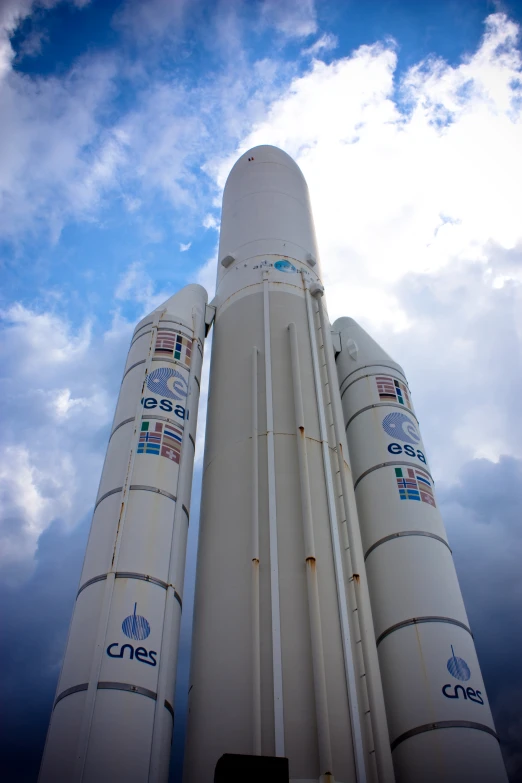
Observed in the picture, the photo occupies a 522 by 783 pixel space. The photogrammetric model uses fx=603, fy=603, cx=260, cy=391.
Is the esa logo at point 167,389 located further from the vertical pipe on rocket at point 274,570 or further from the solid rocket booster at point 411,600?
the solid rocket booster at point 411,600

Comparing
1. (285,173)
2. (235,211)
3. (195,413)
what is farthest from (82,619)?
(285,173)

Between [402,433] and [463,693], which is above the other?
[402,433]

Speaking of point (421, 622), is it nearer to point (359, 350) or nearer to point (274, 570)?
point (274, 570)

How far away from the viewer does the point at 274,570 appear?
7781 millimetres

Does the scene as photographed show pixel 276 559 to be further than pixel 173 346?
No

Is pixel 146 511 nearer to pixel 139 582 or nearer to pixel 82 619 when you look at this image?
pixel 139 582

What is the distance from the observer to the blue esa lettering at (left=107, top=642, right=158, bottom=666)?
23.4 ft

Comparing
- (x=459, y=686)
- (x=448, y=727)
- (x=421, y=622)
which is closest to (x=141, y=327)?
(x=421, y=622)

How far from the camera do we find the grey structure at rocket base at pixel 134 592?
6.57 m

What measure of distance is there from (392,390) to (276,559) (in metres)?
4.55

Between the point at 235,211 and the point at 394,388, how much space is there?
19.1 ft

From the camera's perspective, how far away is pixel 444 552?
913 cm

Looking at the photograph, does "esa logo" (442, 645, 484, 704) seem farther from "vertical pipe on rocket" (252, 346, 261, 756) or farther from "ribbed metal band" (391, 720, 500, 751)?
"vertical pipe on rocket" (252, 346, 261, 756)

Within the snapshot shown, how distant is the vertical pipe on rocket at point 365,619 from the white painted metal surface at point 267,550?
0.67 ft
